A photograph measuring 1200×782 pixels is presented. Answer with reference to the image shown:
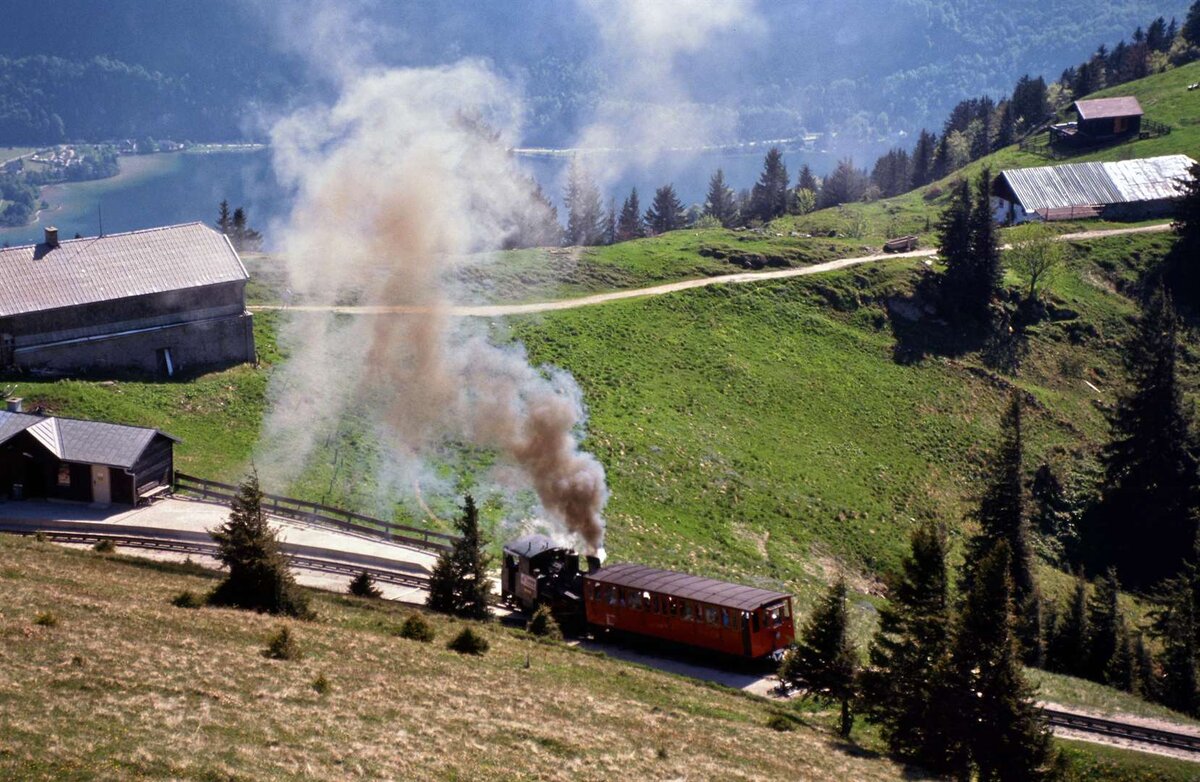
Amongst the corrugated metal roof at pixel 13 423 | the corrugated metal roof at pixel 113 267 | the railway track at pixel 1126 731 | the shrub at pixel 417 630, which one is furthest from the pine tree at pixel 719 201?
the shrub at pixel 417 630

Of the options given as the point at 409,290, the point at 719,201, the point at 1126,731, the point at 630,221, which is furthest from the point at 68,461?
the point at 719,201

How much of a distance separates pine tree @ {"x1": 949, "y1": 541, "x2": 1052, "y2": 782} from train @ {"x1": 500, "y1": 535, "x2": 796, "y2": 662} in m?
7.70

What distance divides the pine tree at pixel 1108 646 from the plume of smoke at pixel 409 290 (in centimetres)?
2356

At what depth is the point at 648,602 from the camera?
41.9 metres

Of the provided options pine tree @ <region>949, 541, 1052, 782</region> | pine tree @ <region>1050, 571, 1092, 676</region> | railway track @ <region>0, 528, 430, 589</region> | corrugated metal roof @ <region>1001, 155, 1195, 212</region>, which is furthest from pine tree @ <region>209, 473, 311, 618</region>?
corrugated metal roof @ <region>1001, 155, 1195, 212</region>

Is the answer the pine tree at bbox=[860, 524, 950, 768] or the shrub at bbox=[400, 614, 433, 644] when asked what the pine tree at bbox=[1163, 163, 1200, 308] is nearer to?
the pine tree at bbox=[860, 524, 950, 768]

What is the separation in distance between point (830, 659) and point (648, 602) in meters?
7.85

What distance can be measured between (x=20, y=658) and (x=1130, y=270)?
108 meters

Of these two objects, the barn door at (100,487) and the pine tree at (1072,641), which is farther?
the pine tree at (1072,641)

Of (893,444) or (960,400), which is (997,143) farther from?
(893,444)

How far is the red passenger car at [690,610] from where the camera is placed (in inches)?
1570

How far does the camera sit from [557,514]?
52031 millimetres

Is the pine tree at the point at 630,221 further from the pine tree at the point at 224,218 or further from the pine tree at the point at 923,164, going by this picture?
the pine tree at the point at 224,218

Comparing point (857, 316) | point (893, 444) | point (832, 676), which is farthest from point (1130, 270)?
point (832, 676)
